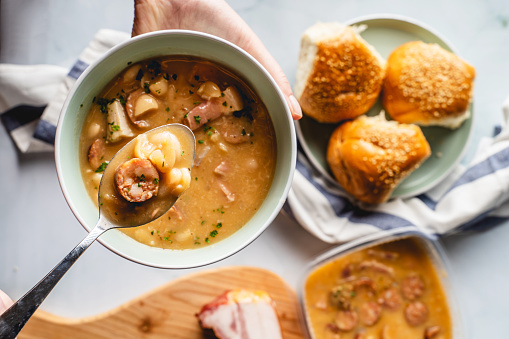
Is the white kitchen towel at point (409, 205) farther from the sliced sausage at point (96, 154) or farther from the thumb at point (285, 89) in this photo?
the sliced sausage at point (96, 154)

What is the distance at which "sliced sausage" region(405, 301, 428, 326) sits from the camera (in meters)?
2.95

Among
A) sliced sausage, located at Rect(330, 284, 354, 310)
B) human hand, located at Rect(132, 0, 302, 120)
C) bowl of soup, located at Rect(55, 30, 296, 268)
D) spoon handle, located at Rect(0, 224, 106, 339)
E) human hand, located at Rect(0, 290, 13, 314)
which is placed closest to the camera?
spoon handle, located at Rect(0, 224, 106, 339)

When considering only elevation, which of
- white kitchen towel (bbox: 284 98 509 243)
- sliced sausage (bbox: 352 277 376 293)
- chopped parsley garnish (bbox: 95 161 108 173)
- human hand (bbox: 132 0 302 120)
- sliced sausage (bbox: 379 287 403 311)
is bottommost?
sliced sausage (bbox: 379 287 403 311)

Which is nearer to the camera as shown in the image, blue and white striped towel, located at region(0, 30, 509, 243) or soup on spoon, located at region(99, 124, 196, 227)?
soup on spoon, located at region(99, 124, 196, 227)

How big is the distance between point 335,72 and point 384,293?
1392mm

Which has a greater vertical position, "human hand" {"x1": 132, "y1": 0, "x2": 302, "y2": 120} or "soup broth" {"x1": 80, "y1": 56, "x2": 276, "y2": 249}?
"human hand" {"x1": 132, "y1": 0, "x2": 302, "y2": 120}

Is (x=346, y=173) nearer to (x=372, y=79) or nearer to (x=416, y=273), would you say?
(x=372, y=79)

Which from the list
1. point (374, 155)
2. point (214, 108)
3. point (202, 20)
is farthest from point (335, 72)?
point (214, 108)

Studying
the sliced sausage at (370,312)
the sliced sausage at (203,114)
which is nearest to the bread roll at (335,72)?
the sliced sausage at (203,114)

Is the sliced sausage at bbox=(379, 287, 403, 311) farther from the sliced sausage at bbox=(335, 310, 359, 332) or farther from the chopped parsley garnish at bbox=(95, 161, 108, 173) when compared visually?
the chopped parsley garnish at bbox=(95, 161, 108, 173)

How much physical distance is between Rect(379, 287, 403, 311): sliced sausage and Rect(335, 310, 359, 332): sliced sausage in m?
0.19

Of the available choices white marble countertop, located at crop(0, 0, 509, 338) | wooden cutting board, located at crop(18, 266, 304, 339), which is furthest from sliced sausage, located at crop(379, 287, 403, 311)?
wooden cutting board, located at crop(18, 266, 304, 339)

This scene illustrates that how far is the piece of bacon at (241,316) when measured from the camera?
8.74 ft

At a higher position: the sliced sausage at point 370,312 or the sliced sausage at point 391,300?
the sliced sausage at point 391,300
